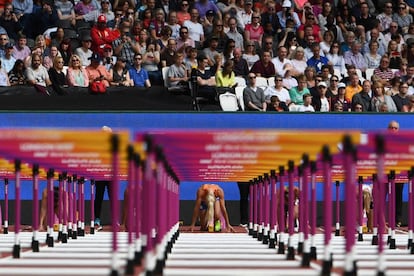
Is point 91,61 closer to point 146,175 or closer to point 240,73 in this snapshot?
point 240,73

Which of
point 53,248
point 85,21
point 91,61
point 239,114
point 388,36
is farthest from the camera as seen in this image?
point 388,36

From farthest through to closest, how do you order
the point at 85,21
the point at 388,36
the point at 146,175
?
the point at 388,36 → the point at 85,21 → the point at 146,175

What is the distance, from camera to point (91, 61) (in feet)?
72.4

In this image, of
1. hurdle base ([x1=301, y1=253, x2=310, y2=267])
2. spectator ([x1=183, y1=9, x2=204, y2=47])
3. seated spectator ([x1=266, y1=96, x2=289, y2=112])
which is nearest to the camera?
hurdle base ([x1=301, y1=253, x2=310, y2=267])

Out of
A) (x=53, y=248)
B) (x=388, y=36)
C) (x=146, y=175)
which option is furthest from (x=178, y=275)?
(x=388, y=36)

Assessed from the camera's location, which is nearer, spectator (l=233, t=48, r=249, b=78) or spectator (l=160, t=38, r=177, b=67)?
spectator (l=160, t=38, r=177, b=67)

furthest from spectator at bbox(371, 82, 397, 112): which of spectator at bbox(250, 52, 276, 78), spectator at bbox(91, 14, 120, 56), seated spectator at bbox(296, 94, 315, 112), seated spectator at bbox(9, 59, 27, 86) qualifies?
seated spectator at bbox(9, 59, 27, 86)

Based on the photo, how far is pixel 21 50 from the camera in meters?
22.9

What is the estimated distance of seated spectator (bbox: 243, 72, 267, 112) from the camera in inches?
836

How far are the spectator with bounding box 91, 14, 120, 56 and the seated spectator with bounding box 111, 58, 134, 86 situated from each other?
1208 mm

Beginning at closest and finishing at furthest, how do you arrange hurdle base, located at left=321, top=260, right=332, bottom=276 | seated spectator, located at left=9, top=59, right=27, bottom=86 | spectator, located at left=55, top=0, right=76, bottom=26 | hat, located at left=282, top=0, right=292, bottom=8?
hurdle base, located at left=321, top=260, right=332, bottom=276, seated spectator, located at left=9, top=59, right=27, bottom=86, spectator, located at left=55, top=0, right=76, bottom=26, hat, located at left=282, top=0, right=292, bottom=8

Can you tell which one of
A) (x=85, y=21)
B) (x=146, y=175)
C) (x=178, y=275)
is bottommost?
(x=178, y=275)

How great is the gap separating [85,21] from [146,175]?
1683cm

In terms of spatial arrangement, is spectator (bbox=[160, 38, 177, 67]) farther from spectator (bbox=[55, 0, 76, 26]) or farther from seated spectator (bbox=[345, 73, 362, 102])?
seated spectator (bbox=[345, 73, 362, 102])
